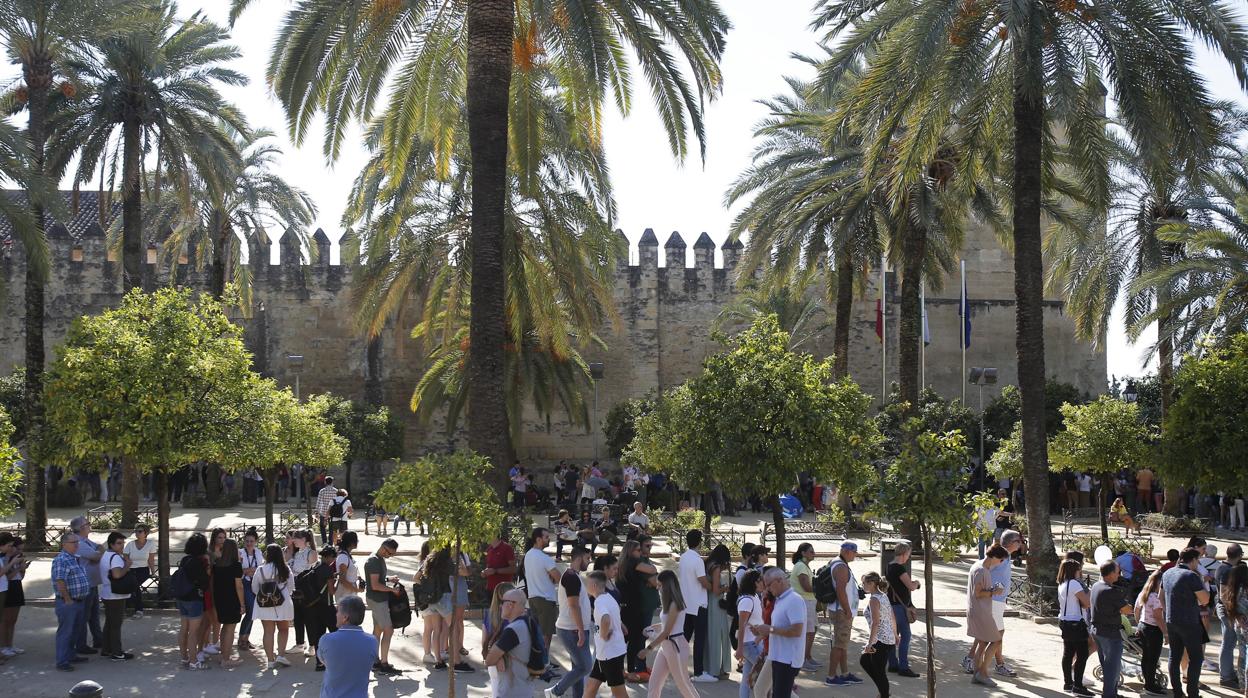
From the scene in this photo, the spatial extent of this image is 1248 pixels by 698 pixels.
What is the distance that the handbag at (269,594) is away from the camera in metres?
9.85

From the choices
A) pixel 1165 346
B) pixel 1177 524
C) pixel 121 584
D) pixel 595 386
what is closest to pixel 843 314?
pixel 1165 346

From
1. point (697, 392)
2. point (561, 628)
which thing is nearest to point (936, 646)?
point (697, 392)

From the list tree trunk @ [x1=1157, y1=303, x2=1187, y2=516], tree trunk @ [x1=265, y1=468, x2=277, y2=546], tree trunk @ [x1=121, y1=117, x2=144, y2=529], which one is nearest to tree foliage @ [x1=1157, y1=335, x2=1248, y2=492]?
tree trunk @ [x1=1157, y1=303, x2=1187, y2=516]

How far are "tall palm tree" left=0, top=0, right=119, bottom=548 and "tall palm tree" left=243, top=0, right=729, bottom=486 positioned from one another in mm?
3980

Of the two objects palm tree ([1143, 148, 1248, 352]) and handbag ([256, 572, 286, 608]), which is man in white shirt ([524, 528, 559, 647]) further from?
palm tree ([1143, 148, 1248, 352])

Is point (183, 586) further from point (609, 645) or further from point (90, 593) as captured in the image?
point (609, 645)

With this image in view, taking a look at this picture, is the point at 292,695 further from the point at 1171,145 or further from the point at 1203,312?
the point at 1203,312

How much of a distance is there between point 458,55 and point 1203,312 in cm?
1297

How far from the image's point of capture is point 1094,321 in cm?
2156

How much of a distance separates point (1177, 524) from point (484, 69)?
53.6 ft

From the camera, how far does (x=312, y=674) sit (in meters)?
9.77

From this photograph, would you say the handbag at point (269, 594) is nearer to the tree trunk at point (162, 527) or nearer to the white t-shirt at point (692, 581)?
the tree trunk at point (162, 527)

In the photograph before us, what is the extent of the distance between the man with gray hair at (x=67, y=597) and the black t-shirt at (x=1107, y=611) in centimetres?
859

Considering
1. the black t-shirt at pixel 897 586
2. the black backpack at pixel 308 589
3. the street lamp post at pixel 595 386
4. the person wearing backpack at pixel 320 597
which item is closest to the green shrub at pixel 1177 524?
the street lamp post at pixel 595 386
